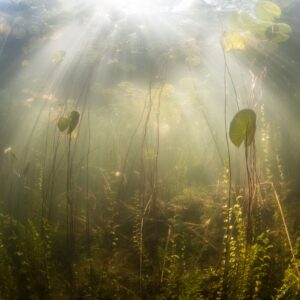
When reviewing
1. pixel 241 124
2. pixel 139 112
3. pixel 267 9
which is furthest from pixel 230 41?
pixel 139 112

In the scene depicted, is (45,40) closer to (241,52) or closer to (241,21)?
(241,52)

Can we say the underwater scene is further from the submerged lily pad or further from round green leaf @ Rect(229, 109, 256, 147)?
round green leaf @ Rect(229, 109, 256, 147)

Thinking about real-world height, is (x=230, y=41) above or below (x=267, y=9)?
below

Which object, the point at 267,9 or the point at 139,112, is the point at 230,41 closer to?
the point at 267,9

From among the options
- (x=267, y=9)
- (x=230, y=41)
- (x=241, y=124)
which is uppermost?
(x=267, y=9)

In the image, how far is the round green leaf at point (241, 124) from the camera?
113cm

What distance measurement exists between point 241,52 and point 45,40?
285 cm

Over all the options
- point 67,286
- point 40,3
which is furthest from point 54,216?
point 40,3

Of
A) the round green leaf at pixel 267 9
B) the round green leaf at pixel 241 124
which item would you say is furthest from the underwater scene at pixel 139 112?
the round green leaf at pixel 241 124

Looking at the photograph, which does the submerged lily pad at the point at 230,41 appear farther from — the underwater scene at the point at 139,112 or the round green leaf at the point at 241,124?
the round green leaf at the point at 241,124

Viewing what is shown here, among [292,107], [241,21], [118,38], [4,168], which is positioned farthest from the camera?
[118,38]

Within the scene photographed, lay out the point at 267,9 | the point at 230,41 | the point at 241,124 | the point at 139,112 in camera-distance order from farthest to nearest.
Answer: the point at 139,112 < the point at 230,41 < the point at 267,9 < the point at 241,124

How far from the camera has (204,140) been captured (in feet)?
14.5

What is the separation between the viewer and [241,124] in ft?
3.76
